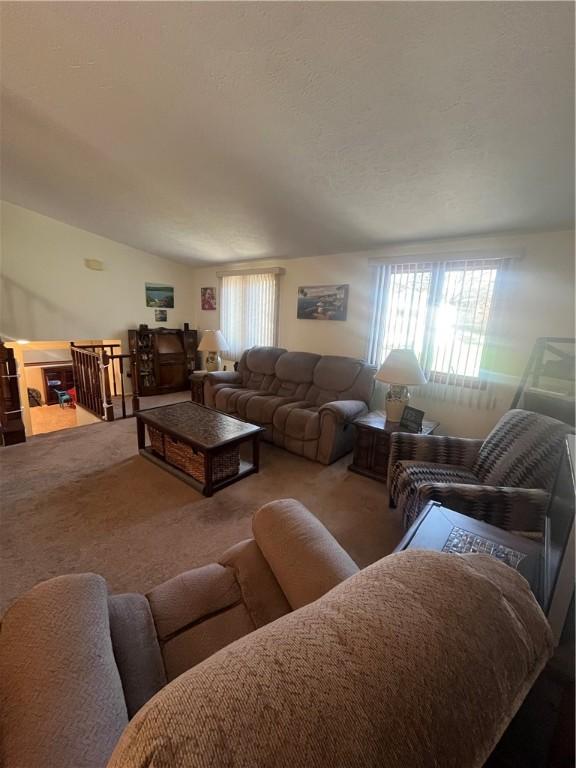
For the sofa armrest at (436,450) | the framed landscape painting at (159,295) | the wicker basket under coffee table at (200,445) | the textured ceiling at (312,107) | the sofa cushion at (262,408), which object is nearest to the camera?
the textured ceiling at (312,107)

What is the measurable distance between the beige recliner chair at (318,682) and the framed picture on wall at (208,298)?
16.6 ft

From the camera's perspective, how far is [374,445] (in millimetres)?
2699

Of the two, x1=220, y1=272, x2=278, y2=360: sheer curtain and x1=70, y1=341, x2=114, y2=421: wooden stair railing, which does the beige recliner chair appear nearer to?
x1=70, y1=341, x2=114, y2=421: wooden stair railing

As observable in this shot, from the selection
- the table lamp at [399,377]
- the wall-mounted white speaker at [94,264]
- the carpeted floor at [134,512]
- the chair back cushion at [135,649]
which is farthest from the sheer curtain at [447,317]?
the wall-mounted white speaker at [94,264]

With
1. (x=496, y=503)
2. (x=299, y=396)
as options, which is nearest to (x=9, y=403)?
(x=299, y=396)

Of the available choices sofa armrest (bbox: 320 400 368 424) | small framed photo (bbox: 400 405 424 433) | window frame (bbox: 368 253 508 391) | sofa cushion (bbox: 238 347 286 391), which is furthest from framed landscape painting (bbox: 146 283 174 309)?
small framed photo (bbox: 400 405 424 433)

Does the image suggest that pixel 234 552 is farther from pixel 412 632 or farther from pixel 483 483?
pixel 483 483

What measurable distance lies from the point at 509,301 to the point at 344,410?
1664 mm

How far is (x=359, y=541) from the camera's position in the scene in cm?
193

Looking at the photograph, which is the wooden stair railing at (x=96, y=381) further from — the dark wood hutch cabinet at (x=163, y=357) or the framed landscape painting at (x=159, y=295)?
the framed landscape painting at (x=159, y=295)

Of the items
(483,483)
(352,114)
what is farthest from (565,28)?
(483,483)

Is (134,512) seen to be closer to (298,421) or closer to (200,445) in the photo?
(200,445)

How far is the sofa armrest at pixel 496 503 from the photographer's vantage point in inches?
57.2

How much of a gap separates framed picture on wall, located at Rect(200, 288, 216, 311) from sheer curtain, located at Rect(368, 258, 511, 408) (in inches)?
120
